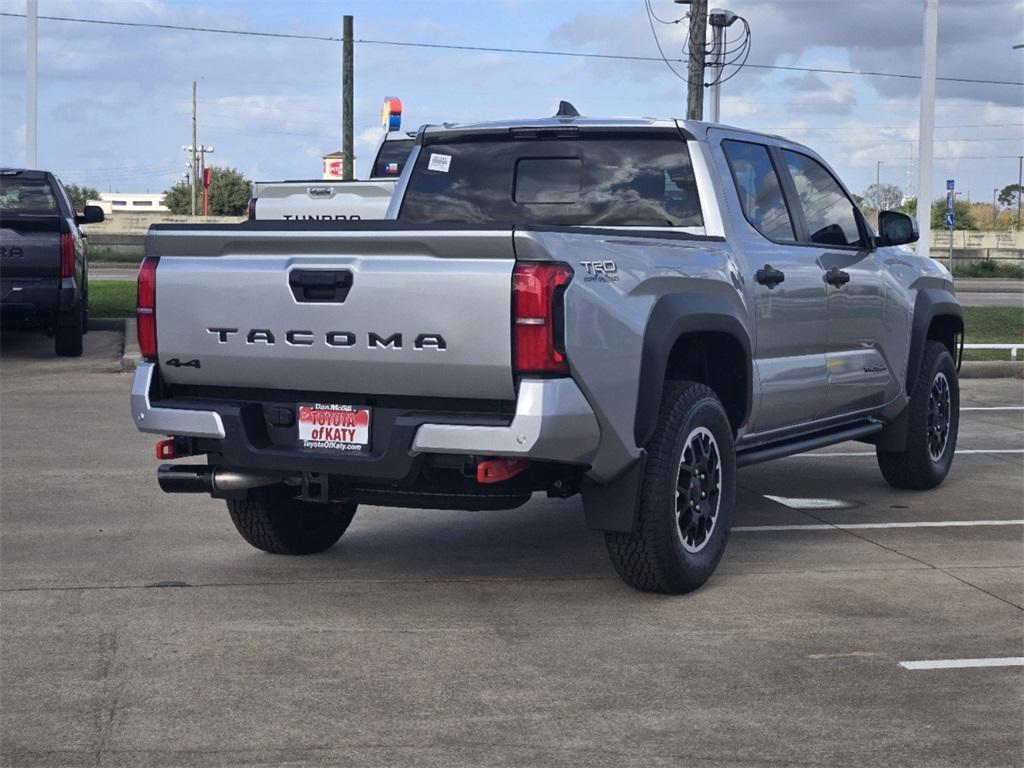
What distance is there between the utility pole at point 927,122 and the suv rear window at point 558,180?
14009 millimetres

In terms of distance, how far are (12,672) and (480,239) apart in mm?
2233

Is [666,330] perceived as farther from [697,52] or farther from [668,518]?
[697,52]

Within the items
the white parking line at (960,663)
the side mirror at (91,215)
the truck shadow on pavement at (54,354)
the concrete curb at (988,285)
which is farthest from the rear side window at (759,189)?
the concrete curb at (988,285)

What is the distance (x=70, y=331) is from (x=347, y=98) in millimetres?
17871

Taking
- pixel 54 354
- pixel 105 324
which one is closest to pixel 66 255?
pixel 54 354

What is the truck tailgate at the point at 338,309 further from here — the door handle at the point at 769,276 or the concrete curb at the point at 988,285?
the concrete curb at the point at 988,285

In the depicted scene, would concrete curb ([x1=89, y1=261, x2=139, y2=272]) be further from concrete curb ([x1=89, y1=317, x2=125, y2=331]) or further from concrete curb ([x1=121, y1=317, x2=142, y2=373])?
concrete curb ([x1=121, y1=317, x2=142, y2=373])

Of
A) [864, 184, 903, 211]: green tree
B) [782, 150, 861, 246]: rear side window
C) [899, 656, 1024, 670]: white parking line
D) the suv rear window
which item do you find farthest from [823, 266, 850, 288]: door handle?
[864, 184, 903, 211]: green tree

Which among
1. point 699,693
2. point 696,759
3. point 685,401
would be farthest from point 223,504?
point 696,759

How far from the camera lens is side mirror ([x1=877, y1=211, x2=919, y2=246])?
8547mm

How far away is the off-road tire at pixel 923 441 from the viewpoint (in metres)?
9.25

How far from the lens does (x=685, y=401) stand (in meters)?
6.46

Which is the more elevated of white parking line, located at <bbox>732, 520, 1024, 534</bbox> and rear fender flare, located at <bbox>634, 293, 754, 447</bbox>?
rear fender flare, located at <bbox>634, 293, 754, 447</bbox>

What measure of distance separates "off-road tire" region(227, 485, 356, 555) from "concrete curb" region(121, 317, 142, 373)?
753cm
